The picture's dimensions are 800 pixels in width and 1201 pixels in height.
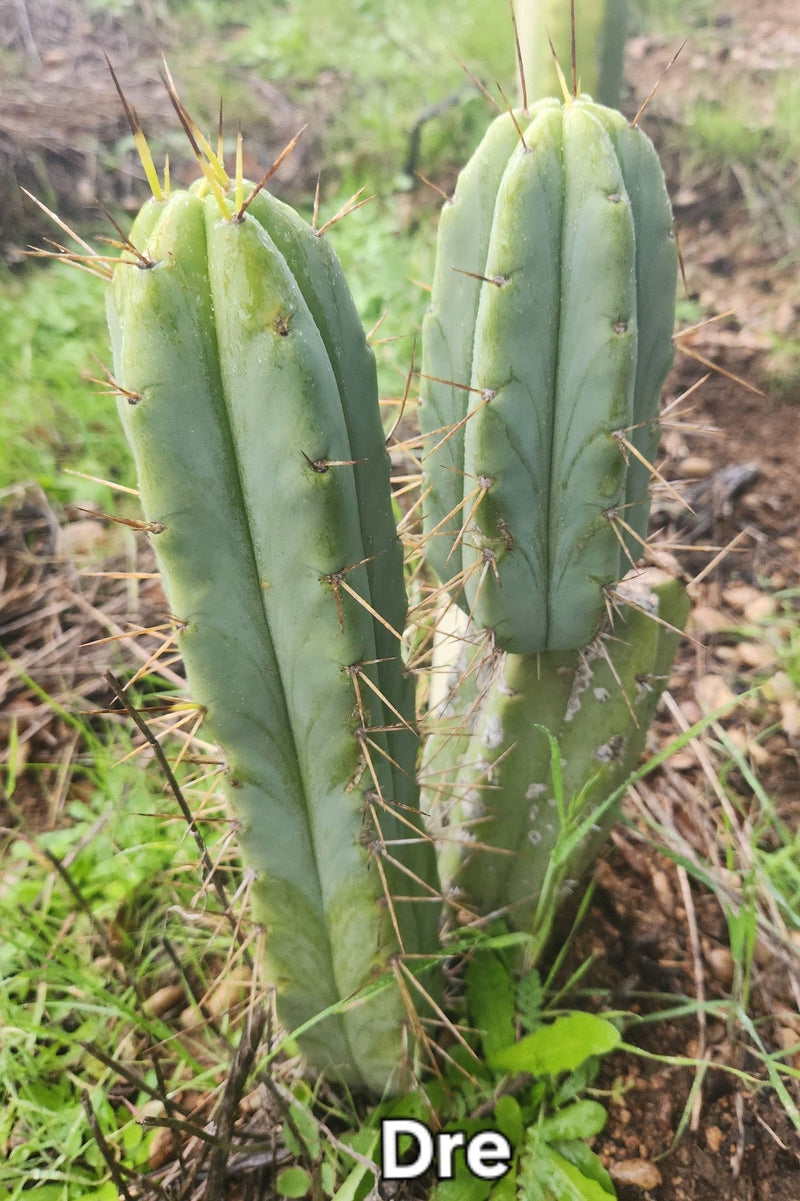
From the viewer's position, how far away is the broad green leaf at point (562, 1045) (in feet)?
2.99

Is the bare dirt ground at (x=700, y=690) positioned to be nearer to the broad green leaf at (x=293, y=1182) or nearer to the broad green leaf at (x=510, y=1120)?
the broad green leaf at (x=510, y=1120)

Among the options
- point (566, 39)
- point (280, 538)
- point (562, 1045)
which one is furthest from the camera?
point (566, 39)

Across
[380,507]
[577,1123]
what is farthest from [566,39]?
[577,1123]

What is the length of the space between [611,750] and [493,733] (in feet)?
0.48

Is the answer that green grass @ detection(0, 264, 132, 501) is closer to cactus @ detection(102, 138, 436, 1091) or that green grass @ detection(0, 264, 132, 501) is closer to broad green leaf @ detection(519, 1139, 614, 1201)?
cactus @ detection(102, 138, 436, 1091)

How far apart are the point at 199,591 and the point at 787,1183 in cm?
95

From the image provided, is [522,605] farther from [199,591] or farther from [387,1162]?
[387,1162]

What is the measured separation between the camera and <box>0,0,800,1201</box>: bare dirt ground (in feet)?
3.33

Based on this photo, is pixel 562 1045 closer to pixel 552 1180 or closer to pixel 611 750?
pixel 552 1180

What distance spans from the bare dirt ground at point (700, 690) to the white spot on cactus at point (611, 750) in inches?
6.3

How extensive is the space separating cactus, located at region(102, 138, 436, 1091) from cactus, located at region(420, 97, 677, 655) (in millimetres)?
137

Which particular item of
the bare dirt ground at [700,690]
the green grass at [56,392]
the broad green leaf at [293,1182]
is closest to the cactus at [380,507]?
the broad green leaf at [293,1182]

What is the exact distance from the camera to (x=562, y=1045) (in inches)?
36.8

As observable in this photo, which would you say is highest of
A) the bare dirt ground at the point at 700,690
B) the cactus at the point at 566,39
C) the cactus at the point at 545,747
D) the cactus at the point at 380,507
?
the cactus at the point at 566,39
